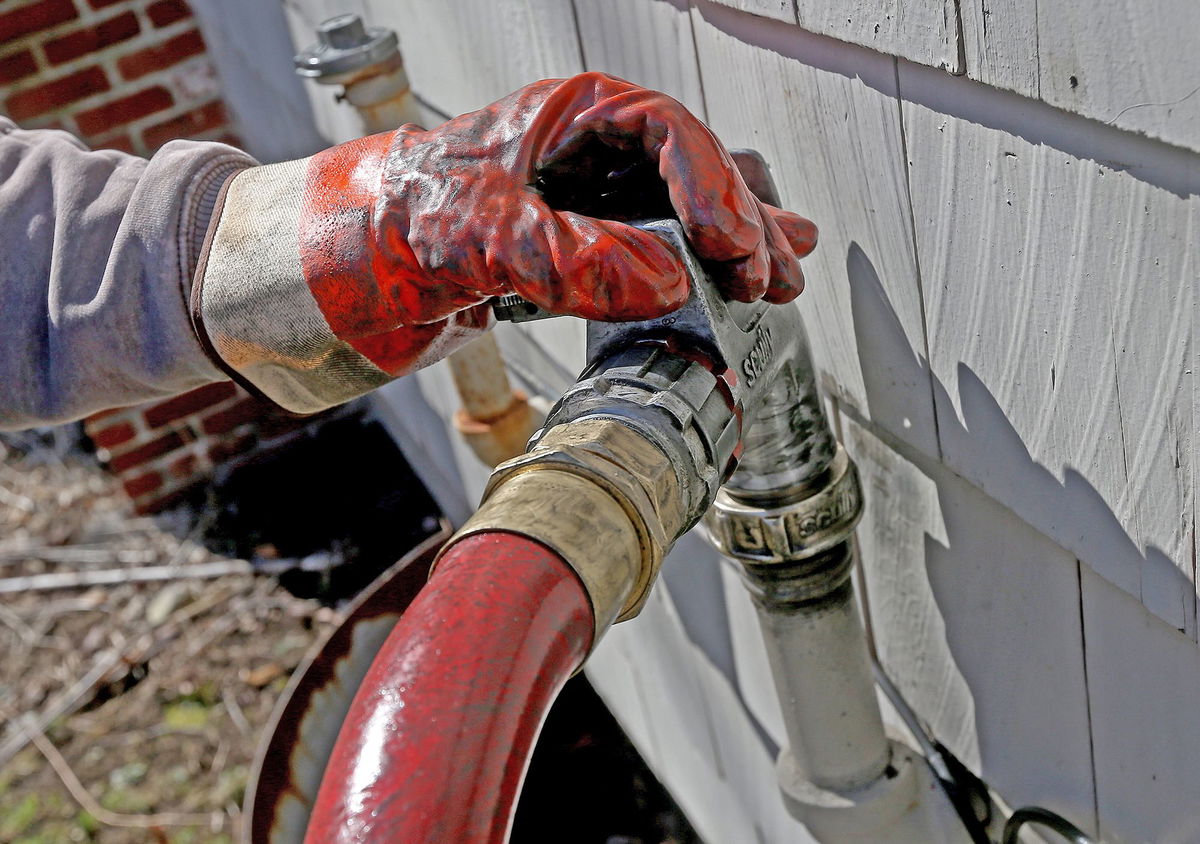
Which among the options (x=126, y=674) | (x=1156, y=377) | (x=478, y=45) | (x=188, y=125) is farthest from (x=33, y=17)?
(x=1156, y=377)

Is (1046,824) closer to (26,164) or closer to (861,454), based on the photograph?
(861,454)

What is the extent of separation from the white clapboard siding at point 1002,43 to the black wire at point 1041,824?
56cm

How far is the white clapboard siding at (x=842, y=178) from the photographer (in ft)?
2.38

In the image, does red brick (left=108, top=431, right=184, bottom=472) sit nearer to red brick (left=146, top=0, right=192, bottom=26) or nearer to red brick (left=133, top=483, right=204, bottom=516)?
red brick (left=133, top=483, right=204, bottom=516)

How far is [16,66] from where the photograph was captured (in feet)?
8.77

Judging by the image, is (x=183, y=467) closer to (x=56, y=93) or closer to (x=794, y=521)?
(x=56, y=93)

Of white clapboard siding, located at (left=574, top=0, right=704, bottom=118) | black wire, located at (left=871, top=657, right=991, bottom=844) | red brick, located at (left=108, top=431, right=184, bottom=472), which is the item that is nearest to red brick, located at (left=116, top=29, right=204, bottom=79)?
red brick, located at (left=108, top=431, right=184, bottom=472)

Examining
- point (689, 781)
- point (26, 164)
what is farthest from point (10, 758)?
point (26, 164)

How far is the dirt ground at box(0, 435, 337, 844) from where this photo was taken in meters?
2.33

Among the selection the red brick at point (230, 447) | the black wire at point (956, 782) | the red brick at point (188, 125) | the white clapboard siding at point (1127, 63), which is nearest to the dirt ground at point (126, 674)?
the red brick at point (230, 447)

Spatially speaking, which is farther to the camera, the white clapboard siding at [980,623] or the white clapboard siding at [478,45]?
the white clapboard siding at [478,45]

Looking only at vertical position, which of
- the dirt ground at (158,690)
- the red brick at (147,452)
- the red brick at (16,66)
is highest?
the red brick at (16,66)

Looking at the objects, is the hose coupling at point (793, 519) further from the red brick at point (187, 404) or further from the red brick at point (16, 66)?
the red brick at point (16, 66)

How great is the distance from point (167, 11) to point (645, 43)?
223 centimetres
